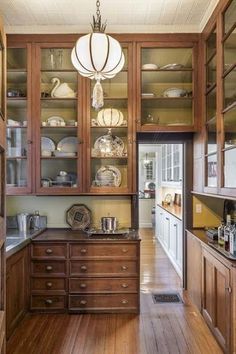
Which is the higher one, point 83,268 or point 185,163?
point 185,163

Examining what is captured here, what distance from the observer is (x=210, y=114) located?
10.0 ft

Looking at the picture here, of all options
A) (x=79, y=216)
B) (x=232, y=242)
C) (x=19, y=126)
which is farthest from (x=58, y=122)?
(x=232, y=242)

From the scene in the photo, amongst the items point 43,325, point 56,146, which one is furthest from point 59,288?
point 56,146

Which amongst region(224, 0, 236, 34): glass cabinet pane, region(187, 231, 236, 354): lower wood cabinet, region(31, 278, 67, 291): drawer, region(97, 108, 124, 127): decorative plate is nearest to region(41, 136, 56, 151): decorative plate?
region(97, 108, 124, 127): decorative plate

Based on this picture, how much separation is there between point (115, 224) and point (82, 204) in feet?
1.59

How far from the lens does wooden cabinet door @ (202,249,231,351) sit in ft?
7.63

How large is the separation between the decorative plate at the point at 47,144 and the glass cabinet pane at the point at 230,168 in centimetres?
186

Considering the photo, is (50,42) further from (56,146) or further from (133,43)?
(56,146)

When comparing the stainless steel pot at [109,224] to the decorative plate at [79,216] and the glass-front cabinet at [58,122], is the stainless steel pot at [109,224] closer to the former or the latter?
the decorative plate at [79,216]

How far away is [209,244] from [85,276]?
4.21 ft

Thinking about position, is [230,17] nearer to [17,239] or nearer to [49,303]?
[17,239]

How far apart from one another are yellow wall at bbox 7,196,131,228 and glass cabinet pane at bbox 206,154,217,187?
1.08 m

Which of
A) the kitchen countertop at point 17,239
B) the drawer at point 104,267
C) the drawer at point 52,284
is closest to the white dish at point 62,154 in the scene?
the kitchen countertop at point 17,239

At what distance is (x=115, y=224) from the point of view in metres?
3.51
